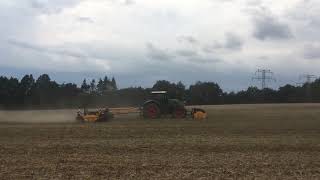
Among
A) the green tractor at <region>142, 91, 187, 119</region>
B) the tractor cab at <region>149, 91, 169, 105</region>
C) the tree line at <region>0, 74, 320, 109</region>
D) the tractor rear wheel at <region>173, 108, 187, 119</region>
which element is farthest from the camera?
the tree line at <region>0, 74, 320, 109</region>

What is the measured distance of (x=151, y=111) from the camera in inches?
1912

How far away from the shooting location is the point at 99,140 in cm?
2681

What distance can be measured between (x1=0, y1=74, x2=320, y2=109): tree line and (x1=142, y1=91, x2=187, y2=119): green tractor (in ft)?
74.9

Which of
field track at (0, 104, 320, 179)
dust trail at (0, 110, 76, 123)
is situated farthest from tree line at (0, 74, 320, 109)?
field track at (0, 104, 320, 179)

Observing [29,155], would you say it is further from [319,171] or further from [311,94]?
[311,94]

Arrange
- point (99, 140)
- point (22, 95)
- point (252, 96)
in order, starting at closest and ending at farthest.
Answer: point (99, 140)
point (22, 95)
point (252, 96)

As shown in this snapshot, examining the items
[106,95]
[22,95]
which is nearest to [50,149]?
[106,95]

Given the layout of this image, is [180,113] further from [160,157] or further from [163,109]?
[160,157]

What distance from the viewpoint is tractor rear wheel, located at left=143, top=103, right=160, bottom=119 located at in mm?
48438

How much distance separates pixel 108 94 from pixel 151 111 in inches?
1552

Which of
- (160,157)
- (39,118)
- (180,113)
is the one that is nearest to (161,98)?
(180,113)

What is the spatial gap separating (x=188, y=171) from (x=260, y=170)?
6.37ft

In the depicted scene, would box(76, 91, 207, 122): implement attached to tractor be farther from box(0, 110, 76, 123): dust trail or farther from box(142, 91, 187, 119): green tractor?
box(0, 110, 76, 123): dust trail

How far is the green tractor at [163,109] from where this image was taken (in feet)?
159
